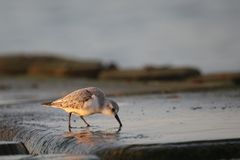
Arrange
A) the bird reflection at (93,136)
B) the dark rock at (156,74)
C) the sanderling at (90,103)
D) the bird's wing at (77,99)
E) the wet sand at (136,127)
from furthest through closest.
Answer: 1. the dark rock at (156,74)
2. the bird's wing at (77,99)
3. the sanderling at (90,103)
4. the bird reflection at (93,136)
5. the wet sand at (136,127)

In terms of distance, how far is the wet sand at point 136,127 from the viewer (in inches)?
339

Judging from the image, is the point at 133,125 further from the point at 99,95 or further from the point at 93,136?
the point at 93,136

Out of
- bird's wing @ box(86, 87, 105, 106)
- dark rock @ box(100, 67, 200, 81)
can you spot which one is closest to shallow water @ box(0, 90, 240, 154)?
bird's wing @ box(86, 87, 105, 106)

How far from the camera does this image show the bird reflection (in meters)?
9.15

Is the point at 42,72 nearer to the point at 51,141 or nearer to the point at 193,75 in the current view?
the point at 193,75

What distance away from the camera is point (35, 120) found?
40.5 feet

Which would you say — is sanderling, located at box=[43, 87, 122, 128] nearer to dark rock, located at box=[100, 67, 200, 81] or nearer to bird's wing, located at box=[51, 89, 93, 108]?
bird's wing, located at box=[51, 89, 93, 108]

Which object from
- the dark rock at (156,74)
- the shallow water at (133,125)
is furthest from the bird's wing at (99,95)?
the dark rock at (156,74)

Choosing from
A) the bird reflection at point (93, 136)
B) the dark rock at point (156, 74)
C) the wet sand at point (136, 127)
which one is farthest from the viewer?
the dark rock at point (156, 74)

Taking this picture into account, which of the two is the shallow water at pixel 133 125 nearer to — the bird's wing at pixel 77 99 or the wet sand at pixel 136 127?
the wet sand at pixel 136 127

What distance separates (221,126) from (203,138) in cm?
121

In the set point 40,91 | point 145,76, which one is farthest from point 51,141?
point 145,76

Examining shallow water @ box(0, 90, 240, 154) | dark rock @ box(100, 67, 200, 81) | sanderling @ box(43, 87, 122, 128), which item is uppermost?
sanderling @ box(43, 87, 122, 128)

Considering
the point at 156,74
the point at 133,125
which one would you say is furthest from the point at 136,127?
the point at 156,74
